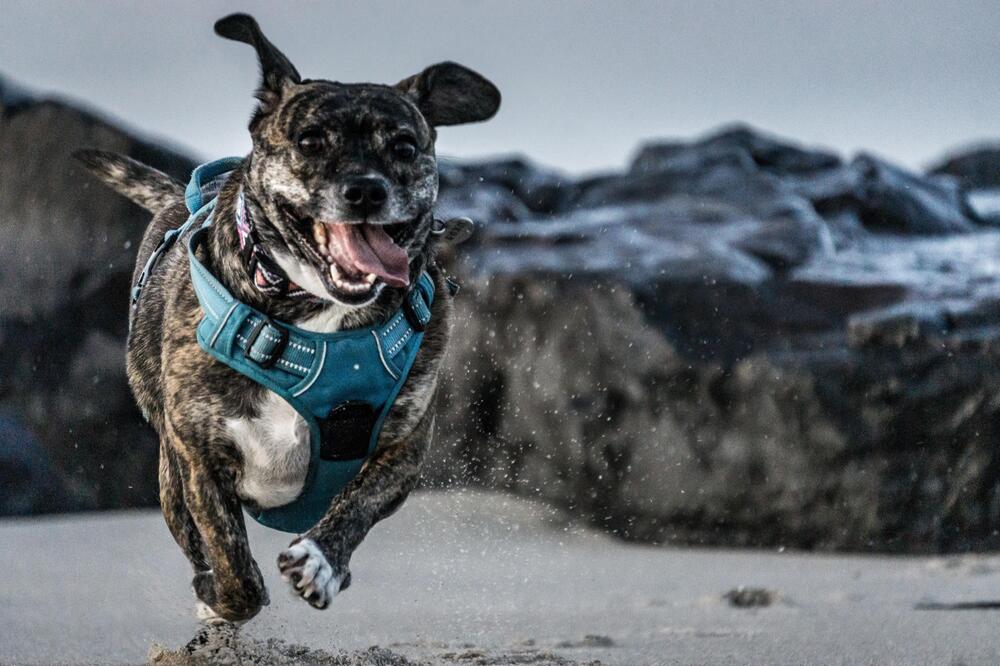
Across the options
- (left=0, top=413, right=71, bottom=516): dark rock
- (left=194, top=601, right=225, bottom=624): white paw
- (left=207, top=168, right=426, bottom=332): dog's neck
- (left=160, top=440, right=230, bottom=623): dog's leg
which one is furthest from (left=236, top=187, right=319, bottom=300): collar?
(left=0, top=413, right=71, bottom=516): dark rock

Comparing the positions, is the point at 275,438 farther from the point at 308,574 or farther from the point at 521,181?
the point at 521,181

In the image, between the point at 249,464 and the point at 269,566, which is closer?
the point at 249,464

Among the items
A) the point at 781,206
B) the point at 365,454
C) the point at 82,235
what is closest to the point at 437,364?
the point at 365,454

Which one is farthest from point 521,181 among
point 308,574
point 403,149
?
point 308,574

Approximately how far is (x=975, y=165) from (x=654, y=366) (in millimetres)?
4585

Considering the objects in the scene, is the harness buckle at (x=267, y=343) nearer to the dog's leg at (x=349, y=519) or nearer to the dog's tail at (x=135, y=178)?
the dog's leg at (x=349, y=519)

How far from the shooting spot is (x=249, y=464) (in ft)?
10.5

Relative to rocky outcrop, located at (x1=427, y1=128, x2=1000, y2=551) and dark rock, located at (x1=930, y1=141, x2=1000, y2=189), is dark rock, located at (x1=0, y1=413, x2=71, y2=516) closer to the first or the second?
rocky outcrop, located at (x1=427, y1=128, x2=1000, y2=551)

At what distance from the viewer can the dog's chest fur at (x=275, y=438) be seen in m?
3.14

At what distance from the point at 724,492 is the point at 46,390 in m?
3.66

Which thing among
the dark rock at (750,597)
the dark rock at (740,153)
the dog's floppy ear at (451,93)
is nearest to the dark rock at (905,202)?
the dark rock at (740,153)

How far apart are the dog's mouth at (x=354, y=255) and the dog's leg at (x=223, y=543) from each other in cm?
60

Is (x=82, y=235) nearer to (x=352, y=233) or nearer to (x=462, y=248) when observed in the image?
(x=462, y=248)

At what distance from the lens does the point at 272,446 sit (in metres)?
3.17
